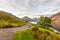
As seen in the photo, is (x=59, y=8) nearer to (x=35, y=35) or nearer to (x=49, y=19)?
(x=49, y=19)

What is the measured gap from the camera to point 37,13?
2908 inches

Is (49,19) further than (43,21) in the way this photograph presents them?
No

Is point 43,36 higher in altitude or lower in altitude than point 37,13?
A: lower

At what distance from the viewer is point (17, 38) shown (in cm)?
2852

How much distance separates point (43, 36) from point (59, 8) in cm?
5314

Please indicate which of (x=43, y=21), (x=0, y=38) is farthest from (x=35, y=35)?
(x=43, y=21)

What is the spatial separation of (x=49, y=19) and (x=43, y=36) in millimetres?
60414

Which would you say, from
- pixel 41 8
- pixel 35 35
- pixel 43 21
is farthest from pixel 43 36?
pixel 43 21

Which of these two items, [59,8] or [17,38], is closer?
[17,38]

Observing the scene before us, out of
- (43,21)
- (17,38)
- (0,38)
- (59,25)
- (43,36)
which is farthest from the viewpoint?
(43,21)

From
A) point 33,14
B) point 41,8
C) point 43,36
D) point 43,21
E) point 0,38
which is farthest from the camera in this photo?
point 43,21

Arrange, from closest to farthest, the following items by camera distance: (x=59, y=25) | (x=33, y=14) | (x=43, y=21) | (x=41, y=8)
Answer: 1. (x=33, y=14)
2. (x=41, y=8)
3. (x=59, y=25)
4. (x=43, y=21)

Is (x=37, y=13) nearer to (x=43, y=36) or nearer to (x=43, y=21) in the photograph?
(x=43, y=21)

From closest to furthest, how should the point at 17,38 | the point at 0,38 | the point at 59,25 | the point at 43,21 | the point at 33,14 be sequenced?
the point at 0,38, the point at 17,38, the point at 33,14, the point at 59,25, the point at 43,21
